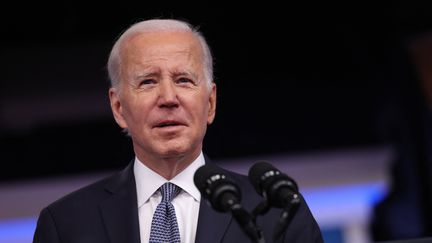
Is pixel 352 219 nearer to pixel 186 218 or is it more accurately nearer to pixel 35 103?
pixel 35 103

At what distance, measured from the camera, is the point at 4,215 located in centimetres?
459

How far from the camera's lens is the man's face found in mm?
1488

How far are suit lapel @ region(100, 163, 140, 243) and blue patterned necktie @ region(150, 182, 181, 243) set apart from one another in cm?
4

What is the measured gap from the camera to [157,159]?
1548 millimetres

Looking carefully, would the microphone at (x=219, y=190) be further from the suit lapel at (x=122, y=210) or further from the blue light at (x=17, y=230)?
the blue light at (x=17, y=230)

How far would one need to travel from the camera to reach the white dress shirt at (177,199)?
151 centimetres

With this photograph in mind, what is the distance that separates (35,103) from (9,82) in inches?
7.1

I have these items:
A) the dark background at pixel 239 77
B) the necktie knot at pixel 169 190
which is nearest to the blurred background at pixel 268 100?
the dark background at pixel 239 77

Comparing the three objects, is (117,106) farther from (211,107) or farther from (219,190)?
(219,190)

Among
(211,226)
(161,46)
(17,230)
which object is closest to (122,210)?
(211,226)

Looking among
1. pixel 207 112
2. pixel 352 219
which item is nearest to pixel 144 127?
pixel 207 112

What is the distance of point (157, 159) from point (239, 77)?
2.94m

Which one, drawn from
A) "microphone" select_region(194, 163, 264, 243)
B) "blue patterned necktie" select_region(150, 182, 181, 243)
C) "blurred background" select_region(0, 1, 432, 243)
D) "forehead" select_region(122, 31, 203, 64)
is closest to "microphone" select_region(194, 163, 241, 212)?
"microphone" select_region(194, 163, 264, 243)

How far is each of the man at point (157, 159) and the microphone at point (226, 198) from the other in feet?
0.82
